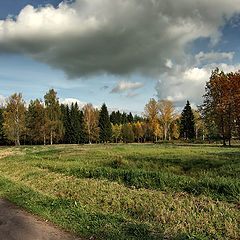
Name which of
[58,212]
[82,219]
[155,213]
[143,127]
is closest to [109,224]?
[82,219]

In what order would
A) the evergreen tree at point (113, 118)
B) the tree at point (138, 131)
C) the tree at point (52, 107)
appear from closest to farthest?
the tree at point (52, 107)
the tree at point (138, 131)
the evergreen tree at point (113, 118)

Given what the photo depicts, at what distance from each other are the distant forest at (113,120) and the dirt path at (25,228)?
31042mm

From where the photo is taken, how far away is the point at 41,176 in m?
10.5

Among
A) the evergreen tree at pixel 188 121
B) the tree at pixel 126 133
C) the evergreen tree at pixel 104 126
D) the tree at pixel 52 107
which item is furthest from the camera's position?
the tree at pixel 126 133

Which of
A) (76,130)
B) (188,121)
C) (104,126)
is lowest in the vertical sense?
(76,130)

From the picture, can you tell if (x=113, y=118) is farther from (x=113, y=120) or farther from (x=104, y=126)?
(x=104, y=126)

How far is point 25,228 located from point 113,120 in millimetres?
85736

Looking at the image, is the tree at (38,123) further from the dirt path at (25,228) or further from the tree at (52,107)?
the dirt path at (25,228)

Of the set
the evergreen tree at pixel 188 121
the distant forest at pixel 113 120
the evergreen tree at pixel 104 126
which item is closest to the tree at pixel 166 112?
the distant forest at pixel 113 120

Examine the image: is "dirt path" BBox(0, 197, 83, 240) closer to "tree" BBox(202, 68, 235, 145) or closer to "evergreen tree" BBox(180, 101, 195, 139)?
"tree" BBox(202, 68, 235, 145)

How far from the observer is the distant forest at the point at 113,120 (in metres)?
30.2

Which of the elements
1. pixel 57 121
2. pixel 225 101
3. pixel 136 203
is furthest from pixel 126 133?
pixel 136 203

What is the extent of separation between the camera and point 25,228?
4.93m

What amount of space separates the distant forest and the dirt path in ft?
102
